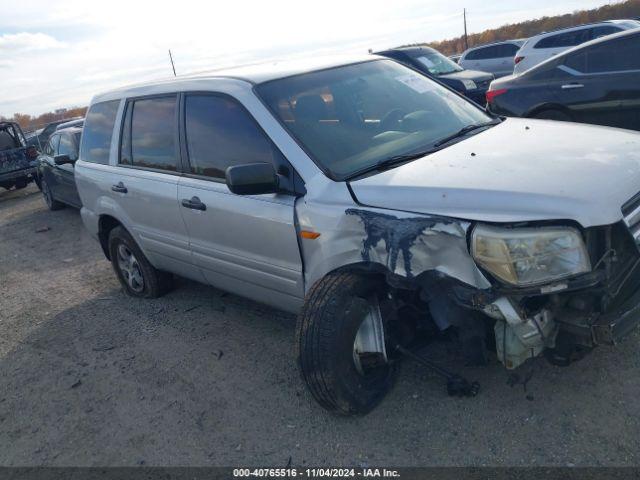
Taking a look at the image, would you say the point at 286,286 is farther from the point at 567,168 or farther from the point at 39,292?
the point at 39,292

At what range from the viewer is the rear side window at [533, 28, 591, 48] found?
42.7 ft

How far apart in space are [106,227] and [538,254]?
4.21 m

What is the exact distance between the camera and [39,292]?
6.00 meters

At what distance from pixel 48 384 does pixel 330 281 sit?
241 cm

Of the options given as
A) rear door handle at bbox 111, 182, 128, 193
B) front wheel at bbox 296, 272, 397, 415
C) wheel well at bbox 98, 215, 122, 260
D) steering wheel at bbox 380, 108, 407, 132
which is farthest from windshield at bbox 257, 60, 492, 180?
wheel well at bbox 98, 215, 122, 260

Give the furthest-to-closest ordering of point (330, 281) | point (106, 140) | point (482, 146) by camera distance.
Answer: point (106, 140) < point (482, 146) < point (330, 281)

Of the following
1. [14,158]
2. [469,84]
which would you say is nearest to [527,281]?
[469,84]

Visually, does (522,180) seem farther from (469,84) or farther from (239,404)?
(469,84)

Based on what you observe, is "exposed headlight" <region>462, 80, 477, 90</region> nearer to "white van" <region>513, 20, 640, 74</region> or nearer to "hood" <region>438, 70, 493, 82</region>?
"hood" <region>438, 70, 493, 82</region>

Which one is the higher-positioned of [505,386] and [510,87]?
[510,87]

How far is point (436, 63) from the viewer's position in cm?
1238

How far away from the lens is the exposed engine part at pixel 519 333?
2432mm

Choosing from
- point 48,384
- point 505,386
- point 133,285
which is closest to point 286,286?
point 505,386

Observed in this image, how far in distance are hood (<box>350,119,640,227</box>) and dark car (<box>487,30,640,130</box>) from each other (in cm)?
336
